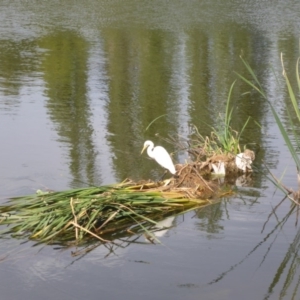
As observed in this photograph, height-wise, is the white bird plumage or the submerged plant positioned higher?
the white bird plumage

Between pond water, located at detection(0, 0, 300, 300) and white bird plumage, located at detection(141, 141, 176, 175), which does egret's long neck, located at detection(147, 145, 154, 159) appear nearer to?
white bird plumage, located at detection(141, 141, 176, 175)

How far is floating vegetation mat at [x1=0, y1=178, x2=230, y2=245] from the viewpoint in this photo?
5719mm

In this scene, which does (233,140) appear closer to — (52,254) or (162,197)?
(162,197)

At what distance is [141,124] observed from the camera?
9.70 meters

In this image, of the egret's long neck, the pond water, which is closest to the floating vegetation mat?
the pond water

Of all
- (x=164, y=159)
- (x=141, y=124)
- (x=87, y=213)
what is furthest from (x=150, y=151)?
(x=141, y=124)

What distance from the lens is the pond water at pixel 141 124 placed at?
210 inches

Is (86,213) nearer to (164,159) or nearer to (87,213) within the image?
(87,213)

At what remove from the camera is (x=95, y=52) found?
1500cm

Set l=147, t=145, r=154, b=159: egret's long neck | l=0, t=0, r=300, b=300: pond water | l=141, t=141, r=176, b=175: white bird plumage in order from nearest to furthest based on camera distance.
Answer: l=0, t=0, r=300, b=300: pond water < l=141, t=141, r=176, b=175: white bird plumage < l=147, t=145, r=154, b=159: egret's long neck

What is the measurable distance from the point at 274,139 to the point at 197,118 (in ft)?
4.21

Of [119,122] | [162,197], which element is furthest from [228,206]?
[119,122]

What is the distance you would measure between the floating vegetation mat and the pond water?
0.47ft

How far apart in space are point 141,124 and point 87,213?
3986mm
